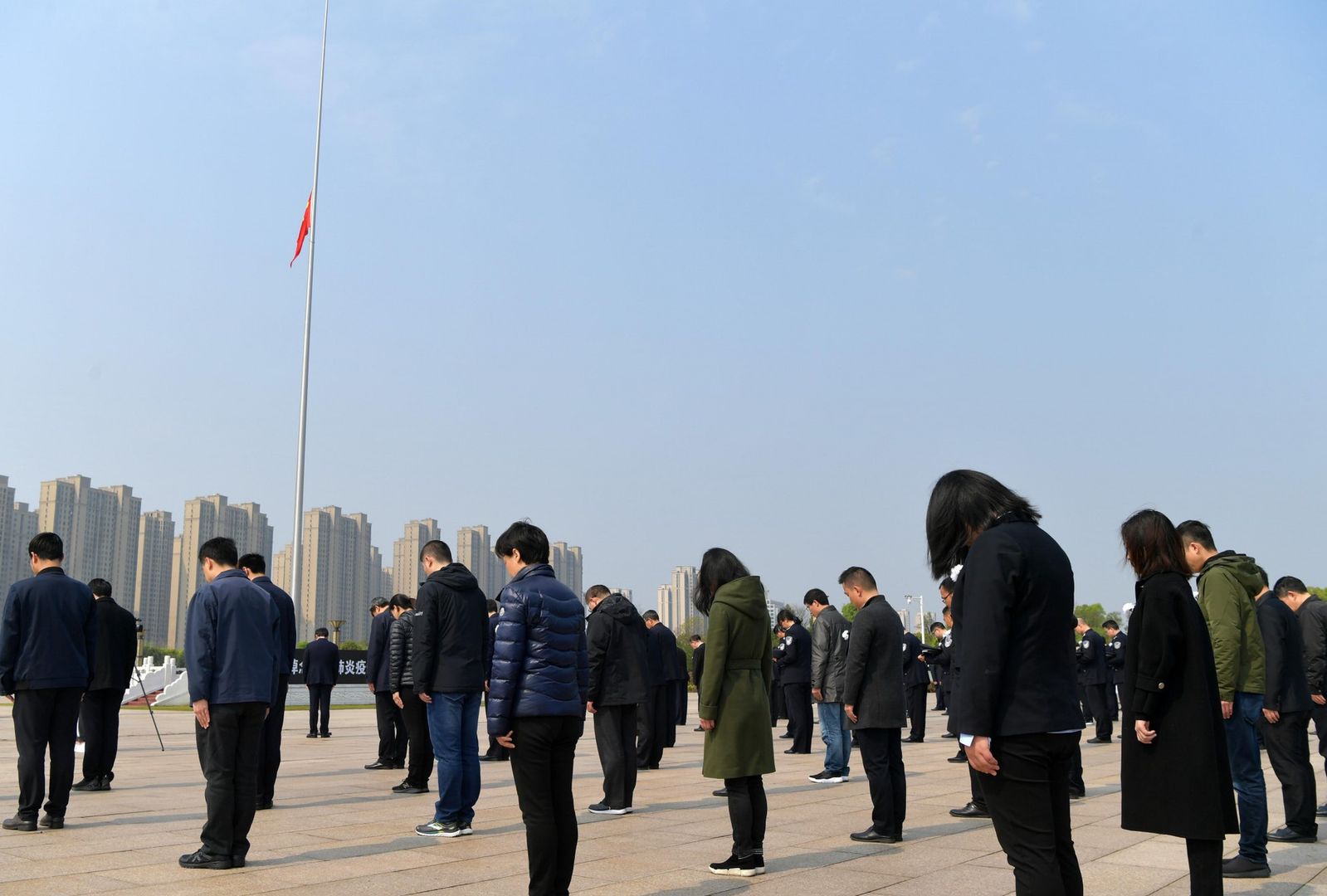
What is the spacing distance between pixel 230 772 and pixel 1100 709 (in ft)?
46.8

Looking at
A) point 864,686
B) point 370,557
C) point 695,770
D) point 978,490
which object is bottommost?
point 695,770

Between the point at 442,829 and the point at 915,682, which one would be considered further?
the point at 915,682

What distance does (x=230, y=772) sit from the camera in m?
6.29

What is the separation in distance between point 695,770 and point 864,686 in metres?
5.22

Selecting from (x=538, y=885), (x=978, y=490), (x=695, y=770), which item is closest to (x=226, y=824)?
(x=538, y=885)

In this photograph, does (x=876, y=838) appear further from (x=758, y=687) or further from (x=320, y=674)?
(x=320, y=674)

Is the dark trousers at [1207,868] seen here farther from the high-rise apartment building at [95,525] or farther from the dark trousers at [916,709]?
the high-rise apartment building at [95,525]

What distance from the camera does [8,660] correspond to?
7.38 metres

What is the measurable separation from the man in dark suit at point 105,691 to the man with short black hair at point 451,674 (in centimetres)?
346

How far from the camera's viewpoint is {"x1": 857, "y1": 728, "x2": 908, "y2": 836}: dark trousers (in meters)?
7.24

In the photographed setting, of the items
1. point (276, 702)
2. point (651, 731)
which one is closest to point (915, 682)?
point (651, 731)

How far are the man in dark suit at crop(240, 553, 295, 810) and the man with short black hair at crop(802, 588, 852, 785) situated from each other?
5376 millimetres

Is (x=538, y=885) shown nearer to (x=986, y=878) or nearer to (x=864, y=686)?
(x=986, y=878)

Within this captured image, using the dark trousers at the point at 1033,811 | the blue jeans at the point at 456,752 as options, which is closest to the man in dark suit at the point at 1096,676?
the blue jeans at the point at 456,752
